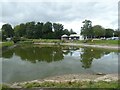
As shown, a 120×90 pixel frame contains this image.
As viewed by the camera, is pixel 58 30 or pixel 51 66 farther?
pixel 58 30

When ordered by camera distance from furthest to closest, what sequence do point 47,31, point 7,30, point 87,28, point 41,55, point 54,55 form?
point 7,30, point 47,31, point 87,28, point 41,55, point 54,55

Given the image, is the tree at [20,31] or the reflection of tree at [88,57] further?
the tree at [20,31]

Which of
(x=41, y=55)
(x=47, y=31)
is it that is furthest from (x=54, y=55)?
(x=47, y=31)

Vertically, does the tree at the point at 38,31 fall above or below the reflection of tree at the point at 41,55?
above

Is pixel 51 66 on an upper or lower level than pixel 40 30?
lower

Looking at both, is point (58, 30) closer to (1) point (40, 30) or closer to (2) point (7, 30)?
(1) point (40, 30)

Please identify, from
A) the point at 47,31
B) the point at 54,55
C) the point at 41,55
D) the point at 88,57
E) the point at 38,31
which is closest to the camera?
the point at 88,57

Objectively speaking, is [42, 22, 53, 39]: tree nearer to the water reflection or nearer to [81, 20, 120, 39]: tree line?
[81, 20, 120, 39]: tree line

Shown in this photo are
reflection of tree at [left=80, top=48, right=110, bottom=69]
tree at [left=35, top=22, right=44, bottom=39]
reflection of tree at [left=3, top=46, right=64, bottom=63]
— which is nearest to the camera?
reflection of tree at [left=80, top=48, right=110, bottom=69]

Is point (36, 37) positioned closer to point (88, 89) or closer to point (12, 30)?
point (12, 30)

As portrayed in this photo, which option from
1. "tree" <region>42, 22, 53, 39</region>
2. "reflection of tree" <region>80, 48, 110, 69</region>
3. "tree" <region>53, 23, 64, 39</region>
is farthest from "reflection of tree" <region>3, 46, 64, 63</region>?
"tree" <region>53, 23, 64, 39</region>

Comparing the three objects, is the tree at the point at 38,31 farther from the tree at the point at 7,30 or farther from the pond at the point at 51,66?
the pond at the point at 51,66

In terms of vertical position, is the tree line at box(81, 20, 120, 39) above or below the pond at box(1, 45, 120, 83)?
above

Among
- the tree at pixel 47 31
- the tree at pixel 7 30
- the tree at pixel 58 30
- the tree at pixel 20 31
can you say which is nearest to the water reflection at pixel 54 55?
the tree at pixel 47 31
